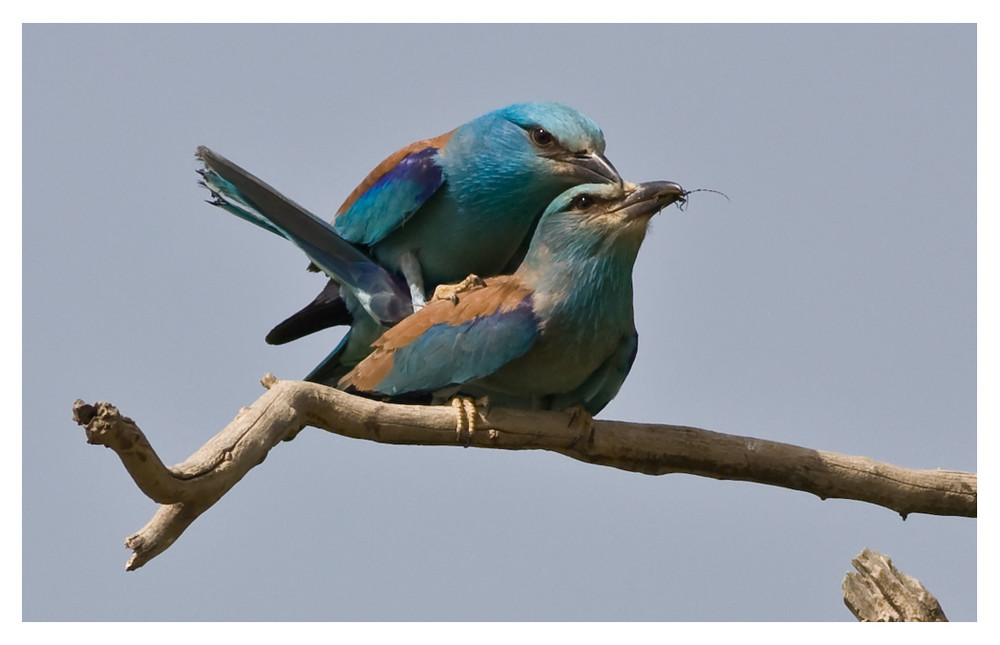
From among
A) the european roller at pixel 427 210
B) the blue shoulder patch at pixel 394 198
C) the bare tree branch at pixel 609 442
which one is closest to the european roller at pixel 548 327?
the bare tree branch at pixel 609 442

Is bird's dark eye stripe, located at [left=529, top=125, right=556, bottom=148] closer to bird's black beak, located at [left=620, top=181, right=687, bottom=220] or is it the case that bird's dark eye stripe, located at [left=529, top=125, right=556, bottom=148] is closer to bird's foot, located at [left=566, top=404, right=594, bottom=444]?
bird's black beak, located at [left=620, top=181, right=687, bottom=220]

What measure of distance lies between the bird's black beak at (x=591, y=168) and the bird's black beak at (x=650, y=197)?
312 mm

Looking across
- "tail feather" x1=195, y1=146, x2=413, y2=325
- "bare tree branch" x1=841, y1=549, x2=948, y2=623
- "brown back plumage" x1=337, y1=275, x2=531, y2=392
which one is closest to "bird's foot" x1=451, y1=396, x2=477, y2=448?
"brown back plumage" x1=337, y1=275, x2=531, y2=392

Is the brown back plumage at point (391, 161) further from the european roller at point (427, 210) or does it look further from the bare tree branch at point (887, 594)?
the bare tree branch at point (887, 594)

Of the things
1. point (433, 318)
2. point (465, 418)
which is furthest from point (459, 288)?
point (465, 418)

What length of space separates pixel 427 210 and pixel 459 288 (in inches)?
25.2

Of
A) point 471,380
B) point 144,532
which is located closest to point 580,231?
point 471,380

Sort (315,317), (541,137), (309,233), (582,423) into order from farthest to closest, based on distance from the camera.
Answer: (315,317), (309,233), (541,137), (582,423)

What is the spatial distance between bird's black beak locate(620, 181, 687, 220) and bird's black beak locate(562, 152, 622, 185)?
1.02 feet

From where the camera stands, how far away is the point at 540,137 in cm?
635

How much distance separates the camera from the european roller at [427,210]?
6309mm

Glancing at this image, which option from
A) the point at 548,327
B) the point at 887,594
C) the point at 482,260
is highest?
the point at 482,260

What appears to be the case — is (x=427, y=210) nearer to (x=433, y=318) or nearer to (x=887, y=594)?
(x=433, y=318)
